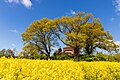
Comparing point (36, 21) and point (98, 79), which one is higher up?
point (36, 21)

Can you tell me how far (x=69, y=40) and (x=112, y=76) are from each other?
127ft

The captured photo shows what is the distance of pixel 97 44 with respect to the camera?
52.3m

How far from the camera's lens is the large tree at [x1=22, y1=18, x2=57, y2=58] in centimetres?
5385

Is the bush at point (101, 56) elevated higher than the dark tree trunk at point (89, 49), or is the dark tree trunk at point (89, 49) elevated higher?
the dark tree trunk at point (89, 49)

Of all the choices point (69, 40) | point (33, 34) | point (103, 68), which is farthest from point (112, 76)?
point (33, 34)

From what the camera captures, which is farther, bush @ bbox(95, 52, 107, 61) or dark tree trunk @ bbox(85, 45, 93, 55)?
dark tree trunk @ bbox(85, 45, 93, 55)

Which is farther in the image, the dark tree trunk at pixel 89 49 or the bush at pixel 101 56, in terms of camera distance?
the dark tree trunk at pixel 89 49

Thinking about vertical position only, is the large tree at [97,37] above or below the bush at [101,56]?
above

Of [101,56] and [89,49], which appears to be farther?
[89,49]

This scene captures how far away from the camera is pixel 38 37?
55000mm

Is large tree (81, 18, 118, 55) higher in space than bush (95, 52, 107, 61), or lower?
higher

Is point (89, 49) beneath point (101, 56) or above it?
above

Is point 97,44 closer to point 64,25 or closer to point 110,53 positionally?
point 110,53

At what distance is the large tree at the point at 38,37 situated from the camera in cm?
→ 5385
